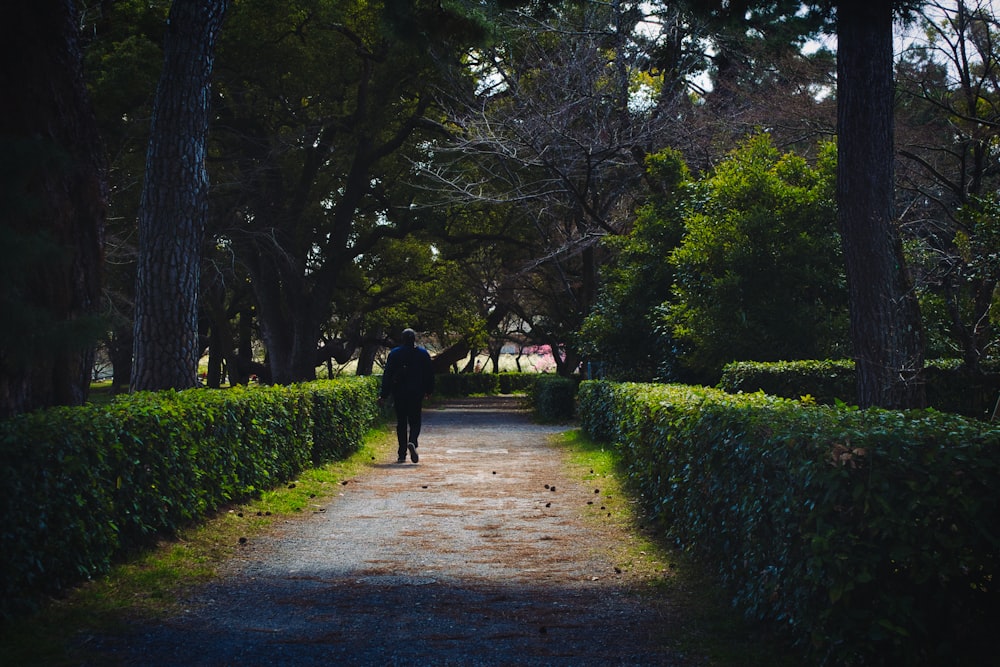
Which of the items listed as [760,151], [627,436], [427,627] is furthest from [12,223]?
[760,151]

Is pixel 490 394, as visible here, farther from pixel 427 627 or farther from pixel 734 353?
pixel 427 627

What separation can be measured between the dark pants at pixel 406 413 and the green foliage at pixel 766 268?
4.96 meters

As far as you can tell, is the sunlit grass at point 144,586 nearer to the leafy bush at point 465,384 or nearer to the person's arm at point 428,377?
the person's arm at point 428,377

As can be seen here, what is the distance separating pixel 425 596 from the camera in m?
5.93

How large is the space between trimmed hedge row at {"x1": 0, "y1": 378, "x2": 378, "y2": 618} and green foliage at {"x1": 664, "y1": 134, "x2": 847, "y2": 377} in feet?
25.7

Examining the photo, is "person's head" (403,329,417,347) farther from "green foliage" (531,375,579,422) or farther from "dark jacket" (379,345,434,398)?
"green foliage" (531,375,579,422)

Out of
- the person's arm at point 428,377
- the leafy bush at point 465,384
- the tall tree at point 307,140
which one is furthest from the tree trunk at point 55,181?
the leafy bush at point 465,384

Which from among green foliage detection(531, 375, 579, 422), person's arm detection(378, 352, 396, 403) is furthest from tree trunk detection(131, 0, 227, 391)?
green foliage detection(531, 375, 579, 422)

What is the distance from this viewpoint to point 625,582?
6406mm

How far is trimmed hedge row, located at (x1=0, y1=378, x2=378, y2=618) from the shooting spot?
4.95m

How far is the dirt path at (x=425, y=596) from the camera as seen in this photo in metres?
4.76

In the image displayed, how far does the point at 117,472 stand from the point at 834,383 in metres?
11.1

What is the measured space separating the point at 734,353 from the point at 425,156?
40.6 feet

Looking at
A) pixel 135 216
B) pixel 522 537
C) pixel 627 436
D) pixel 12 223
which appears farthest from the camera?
pixel 135 216
